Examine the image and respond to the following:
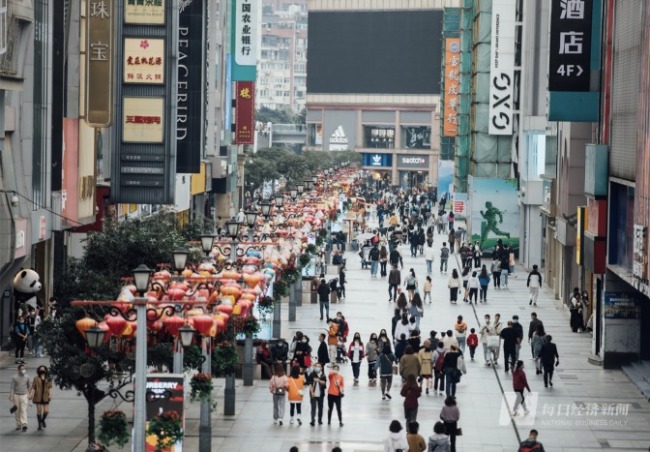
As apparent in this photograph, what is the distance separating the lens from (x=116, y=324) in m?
24.2

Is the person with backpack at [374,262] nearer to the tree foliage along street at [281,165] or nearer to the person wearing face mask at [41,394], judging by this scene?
the person wearing face mask at [41,394]

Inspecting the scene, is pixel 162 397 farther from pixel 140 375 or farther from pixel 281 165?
pixel 281 165

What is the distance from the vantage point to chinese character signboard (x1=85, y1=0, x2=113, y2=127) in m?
48.2

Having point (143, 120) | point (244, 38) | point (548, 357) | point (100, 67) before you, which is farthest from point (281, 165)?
point (548, 357)

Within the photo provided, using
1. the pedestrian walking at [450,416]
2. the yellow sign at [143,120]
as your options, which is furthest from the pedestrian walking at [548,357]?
the yellow sign at [143,120]

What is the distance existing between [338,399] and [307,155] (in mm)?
111175

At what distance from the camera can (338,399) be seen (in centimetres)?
3238

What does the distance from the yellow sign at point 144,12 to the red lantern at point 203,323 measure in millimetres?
27351

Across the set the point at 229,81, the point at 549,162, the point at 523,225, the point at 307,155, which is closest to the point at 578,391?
the point at 549,162

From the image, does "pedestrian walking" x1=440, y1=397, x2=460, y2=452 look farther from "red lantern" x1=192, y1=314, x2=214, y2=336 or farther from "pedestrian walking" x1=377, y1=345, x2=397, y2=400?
"pedestrian walking" x1=377, y1=345, x2=397, y2=400

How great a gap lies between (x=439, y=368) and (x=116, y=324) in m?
12.8

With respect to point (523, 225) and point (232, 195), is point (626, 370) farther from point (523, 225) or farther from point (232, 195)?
point (232, 195)

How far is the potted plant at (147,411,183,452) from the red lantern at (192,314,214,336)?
132 cm

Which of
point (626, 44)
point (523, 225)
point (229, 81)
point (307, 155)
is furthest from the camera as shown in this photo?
point (307, 155)
